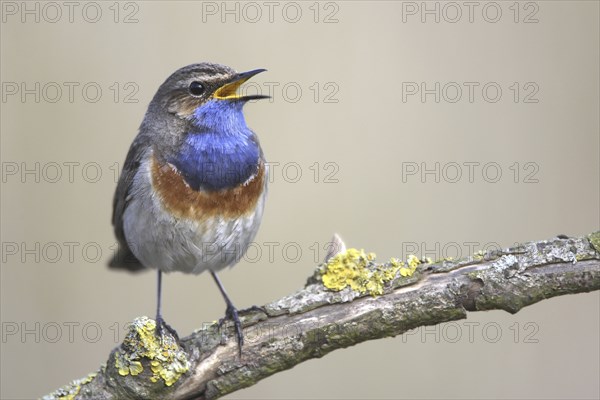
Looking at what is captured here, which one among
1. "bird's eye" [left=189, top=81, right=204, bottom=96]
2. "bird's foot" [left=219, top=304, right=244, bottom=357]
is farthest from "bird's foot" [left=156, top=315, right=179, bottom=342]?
"bird's eye" [left=189, top=81, right=204, bottom=96]

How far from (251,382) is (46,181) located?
3.52m

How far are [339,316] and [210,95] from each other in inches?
69.6

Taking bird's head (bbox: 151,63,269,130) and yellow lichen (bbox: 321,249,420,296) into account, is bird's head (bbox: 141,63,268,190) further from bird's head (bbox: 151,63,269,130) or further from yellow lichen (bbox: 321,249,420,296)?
yellow lichen (bbox: 321,249,420,296)

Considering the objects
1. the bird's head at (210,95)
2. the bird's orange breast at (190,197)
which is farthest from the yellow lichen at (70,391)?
the bird's head at (210,95)

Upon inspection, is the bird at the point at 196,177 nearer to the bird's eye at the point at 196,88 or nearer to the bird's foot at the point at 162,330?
the bird's eye at the point at 196,88

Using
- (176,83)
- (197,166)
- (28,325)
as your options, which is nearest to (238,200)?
(197,166)

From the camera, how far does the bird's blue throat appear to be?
5098mm

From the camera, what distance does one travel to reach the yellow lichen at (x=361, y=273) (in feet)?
14.6

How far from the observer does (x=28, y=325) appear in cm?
685

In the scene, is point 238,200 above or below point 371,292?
above

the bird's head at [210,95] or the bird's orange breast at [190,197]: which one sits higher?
the bird's head at [210,95]

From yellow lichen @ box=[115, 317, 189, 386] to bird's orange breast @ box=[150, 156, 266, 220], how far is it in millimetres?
882

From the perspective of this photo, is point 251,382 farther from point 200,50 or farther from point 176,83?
point 200,50

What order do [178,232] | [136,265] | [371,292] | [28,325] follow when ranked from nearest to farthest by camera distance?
[371,292] → [178,232] → [136,265] → [28,325]
